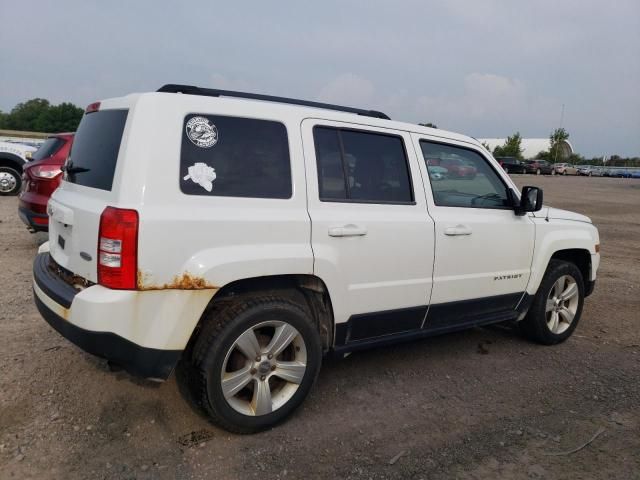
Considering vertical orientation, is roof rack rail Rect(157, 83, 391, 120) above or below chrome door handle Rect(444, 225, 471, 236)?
above

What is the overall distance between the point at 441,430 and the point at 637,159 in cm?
9390

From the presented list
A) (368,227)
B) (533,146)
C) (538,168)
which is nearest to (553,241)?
(368,227)

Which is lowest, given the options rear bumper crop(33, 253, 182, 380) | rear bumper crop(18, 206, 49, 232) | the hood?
rear bumper crop(33, 253, 182, 380)

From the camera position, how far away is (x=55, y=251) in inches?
123

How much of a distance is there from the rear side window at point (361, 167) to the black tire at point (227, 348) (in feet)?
2.38

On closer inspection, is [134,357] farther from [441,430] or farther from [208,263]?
[441,430]

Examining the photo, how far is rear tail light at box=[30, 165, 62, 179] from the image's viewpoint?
6367 mm

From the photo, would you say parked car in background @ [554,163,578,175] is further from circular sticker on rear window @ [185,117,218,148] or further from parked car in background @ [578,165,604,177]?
circular sticker on rear window @ [185,117,218,148]

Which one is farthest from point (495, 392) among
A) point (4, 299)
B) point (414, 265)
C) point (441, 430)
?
point (4, 299)

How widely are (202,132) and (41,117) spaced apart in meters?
76.8

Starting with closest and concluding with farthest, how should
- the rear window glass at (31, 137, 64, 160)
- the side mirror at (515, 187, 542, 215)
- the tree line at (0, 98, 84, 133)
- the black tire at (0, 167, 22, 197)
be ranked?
the side mirror at (515, 187, 542, 215) → the rear window glass at (31, 137, 64, 160) → the black tire at (0, 167, 22, 197) → the tree line at (0, 98, 84, 133)

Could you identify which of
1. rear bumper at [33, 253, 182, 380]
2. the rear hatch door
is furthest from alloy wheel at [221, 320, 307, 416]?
the rear hatch door

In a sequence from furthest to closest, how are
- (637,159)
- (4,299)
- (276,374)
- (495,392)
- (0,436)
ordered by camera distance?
(637,159), (4,299), (495,392), (276,374), (0,436)

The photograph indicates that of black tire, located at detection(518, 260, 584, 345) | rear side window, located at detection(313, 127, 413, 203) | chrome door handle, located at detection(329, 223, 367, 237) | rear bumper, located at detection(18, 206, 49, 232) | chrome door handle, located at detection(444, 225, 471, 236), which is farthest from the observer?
rear bumper, located at detection(18, 206, 49, 232)
